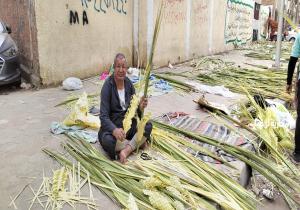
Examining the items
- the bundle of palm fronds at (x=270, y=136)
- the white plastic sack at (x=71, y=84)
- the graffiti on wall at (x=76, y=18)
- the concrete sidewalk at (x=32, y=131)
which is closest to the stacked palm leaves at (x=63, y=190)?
the concrete sidewalk at (x=32, y=131)

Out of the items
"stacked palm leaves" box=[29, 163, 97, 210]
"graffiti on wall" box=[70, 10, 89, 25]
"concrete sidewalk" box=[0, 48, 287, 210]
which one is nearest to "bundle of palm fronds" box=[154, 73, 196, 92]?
"concrete sidewalk" box=[0, 48, 287, 210]

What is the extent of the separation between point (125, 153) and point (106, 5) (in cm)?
565

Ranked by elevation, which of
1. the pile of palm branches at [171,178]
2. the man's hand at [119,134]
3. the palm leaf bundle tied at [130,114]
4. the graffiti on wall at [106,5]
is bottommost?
the pile of palm branches at [171,178]

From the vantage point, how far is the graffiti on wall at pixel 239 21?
15.9 metres

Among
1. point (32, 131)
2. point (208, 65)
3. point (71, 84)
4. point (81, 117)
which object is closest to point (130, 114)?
point (81, 117)

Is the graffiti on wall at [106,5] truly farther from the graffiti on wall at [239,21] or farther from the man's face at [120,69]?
the graffiti on wall at [239,21]

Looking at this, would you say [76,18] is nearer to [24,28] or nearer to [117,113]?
[24,28]

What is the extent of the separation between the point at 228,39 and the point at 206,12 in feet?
12.3

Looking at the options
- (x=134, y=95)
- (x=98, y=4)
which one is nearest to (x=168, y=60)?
(x=98, y=4)

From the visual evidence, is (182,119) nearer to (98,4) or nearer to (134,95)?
(134,95)

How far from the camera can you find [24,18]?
6.93m

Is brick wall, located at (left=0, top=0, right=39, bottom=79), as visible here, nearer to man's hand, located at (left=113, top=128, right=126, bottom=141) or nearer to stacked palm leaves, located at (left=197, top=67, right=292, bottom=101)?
stacked palm leaves, located at (left=197, top=67, right=292, bottom=101)

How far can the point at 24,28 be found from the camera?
700cm

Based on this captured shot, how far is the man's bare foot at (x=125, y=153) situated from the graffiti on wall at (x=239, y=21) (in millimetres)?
13154
